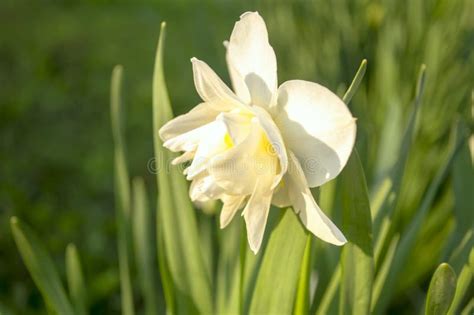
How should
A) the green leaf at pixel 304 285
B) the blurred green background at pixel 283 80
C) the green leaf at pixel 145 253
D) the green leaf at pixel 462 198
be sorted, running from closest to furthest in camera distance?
the green leaf at pixel 304 285 → the green leaf at pixel 462 198 → the green leaf at pixel 145 253 → the blurred green background at pixel 283 80

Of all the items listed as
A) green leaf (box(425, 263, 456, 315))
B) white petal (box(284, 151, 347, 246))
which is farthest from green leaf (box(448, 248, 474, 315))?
white petal (box(284, 151, 347, 246))

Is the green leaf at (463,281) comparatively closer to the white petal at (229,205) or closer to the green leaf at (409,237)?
the green leaf at (409,237)

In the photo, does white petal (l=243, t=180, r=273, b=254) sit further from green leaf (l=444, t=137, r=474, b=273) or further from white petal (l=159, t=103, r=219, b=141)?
green leaf (l=444, t=137, r=474, b=273)

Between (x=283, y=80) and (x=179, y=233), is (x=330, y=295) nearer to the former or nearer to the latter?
(x=179, y=233)

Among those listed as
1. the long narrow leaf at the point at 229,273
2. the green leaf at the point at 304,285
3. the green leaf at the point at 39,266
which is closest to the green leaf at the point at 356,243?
the green leaf at the point at 304,285

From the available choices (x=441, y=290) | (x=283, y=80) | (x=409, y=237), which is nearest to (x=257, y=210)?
(x=441, y=290)

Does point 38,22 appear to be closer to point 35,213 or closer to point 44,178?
point 44,178

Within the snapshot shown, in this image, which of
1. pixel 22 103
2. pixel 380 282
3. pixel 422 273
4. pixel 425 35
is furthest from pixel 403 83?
pixel 22 103
